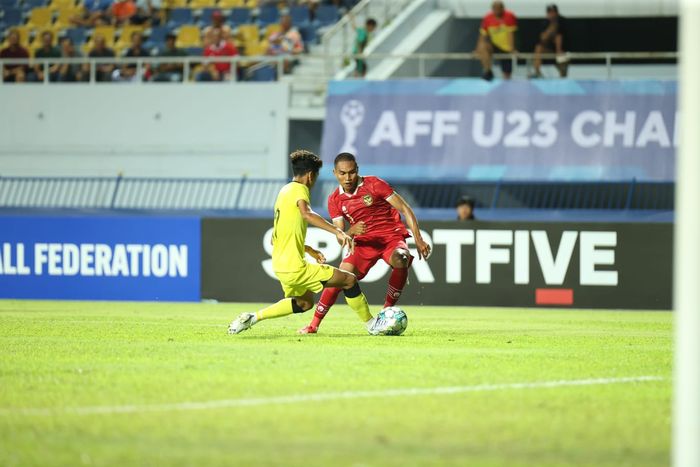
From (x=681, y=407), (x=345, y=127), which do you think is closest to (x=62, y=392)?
(x=681, y=407)

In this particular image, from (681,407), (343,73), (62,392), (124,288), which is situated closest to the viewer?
(681,407)

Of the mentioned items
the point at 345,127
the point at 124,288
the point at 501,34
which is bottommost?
the point at 124,288

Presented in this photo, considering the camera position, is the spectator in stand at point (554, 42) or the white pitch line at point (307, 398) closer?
the white pitch line at point (307, 398)

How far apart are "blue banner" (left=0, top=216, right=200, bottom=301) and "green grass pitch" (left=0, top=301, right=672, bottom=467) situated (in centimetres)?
830

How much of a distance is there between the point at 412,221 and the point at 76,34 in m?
17.9

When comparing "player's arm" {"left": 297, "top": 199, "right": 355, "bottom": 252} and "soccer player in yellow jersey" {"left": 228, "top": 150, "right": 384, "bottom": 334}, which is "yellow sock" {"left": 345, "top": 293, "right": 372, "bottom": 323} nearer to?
"soccer player in yellow jersey" {"left": 228, "top": 150, "right": 384, "bottom": 334}

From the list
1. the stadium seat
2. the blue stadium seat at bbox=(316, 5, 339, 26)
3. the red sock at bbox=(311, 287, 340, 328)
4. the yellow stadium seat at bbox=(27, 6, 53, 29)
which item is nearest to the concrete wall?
the blue stadium seat at bbox=(316, 5, 339, 26)

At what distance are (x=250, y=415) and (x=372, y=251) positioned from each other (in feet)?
23.2

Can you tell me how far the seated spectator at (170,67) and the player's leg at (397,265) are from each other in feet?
43.9

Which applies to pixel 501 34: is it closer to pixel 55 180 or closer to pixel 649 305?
pixel 649 305

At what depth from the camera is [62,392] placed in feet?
25.0

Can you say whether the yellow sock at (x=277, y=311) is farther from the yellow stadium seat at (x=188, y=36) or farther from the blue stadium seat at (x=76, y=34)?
the blue stadium seat at (x=76, y=34)

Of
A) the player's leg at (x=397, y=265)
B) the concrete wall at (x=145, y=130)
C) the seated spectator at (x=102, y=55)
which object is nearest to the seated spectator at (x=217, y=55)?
the concrete wall at (x=145, y=130)

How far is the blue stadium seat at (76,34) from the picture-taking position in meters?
28.8
